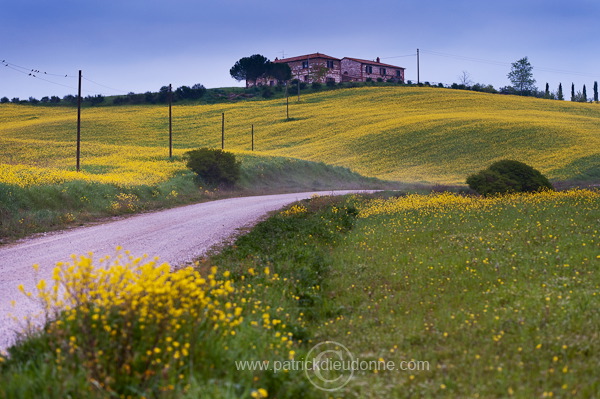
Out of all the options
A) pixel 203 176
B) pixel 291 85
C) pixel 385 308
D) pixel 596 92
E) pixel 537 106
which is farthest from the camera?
pixel 596 92

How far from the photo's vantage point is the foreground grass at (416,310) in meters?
5.18

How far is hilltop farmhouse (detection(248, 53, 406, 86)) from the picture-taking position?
398 feet

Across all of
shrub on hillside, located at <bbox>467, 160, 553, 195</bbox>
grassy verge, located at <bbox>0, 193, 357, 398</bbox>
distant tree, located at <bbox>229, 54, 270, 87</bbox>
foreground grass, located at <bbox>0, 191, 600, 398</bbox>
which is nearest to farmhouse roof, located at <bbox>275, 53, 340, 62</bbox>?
distant tree, located at <bbox>229, 54, 270, 87</bbox>

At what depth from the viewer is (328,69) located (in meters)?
121

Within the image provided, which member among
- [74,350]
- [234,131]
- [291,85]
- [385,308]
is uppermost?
[291,85]

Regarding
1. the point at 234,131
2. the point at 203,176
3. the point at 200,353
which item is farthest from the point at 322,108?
the point at 200,353

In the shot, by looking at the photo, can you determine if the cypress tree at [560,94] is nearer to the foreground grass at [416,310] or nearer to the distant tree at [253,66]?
the distant tree at [253,66]

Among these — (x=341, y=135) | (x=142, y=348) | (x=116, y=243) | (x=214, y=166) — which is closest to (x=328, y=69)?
(x=341, y=135)

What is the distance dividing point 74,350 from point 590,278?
7.82 meters

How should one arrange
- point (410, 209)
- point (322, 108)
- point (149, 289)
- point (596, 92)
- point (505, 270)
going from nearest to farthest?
point (149, 289) → point (505, 270) → point (410, 209) → point (322, 108) → point (596, 92)

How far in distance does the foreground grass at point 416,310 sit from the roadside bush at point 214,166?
1833cm

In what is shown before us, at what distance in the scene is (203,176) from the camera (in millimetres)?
32812

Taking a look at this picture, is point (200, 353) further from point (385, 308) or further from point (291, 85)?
point (291, 85)

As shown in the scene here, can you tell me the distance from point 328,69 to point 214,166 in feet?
307
